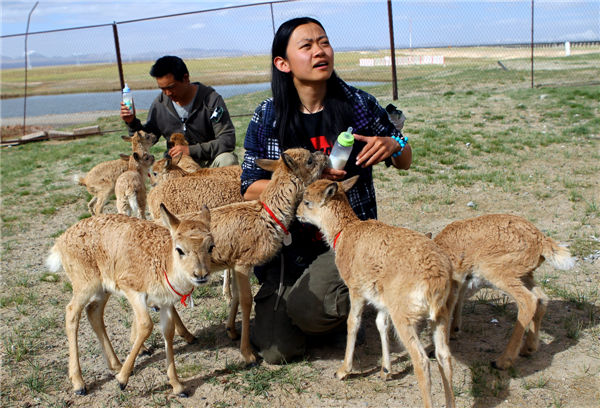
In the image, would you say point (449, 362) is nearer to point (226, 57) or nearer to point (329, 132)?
point (329, 132)

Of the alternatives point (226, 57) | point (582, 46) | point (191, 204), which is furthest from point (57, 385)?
point (582, 46)

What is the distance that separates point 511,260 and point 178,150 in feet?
14.6

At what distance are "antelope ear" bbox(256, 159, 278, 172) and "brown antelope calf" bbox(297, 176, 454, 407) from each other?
0.47m

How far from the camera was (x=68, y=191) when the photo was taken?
1033cm

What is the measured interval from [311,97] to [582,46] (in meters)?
44.9

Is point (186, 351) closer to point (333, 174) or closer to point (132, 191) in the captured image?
point (333, 174)

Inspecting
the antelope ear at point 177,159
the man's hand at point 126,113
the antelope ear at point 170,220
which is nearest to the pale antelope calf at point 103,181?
the man's hand at point 126,113

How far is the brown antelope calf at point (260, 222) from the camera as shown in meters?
4.54

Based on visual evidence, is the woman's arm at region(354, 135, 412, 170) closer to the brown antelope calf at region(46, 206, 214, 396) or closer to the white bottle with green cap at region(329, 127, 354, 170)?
the white bottle with green cap at region(329, 127, 354, 170)

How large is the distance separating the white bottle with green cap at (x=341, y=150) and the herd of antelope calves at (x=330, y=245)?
0.51 feet

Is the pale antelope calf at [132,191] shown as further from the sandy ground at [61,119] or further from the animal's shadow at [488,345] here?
the sandy ground at [61,119]

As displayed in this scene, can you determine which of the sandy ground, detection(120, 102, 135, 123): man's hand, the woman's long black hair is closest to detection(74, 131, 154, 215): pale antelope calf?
detection(120, 102, 135, 123): man's hand

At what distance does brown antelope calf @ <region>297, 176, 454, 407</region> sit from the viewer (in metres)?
3.52

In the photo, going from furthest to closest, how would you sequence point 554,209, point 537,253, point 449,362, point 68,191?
point 68,191, point 554,209, point 537,253, point 449,362
